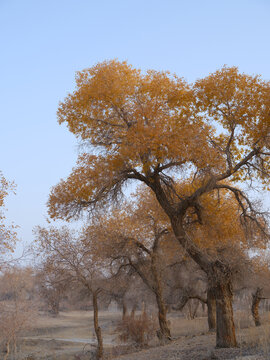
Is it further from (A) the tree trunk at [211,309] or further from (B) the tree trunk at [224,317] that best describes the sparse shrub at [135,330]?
(B) the tree trunk at [224,317]

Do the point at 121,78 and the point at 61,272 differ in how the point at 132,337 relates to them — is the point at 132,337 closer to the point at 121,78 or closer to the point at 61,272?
the point at 61,272

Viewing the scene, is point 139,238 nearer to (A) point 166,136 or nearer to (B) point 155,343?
(B) point 155,343

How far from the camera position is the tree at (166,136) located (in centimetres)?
1352

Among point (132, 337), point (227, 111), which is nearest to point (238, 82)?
point (227, 111)

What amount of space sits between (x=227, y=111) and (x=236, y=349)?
27.7 ft

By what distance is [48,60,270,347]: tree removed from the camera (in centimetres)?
1352

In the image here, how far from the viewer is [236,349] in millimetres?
13094

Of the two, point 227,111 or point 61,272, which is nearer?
point 227,111

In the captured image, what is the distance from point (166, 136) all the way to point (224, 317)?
686 centimetres

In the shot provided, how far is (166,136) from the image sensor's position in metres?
13.0

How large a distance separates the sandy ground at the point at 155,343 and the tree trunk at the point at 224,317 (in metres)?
0.41

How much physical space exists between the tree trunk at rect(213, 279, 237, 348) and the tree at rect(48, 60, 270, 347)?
0.11 feet

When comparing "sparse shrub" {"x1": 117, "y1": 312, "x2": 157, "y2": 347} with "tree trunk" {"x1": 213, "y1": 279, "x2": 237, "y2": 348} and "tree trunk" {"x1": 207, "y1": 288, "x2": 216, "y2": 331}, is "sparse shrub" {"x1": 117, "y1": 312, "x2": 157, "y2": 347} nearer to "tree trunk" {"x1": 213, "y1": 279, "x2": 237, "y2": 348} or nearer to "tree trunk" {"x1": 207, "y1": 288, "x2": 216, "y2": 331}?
"tree trunk" {"x1": 207, "y1": 288, "x2": 216, "y2": 331}

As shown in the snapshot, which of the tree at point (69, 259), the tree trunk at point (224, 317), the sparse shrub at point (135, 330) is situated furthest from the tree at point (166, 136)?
the sparse shrub at point (135, 330)
